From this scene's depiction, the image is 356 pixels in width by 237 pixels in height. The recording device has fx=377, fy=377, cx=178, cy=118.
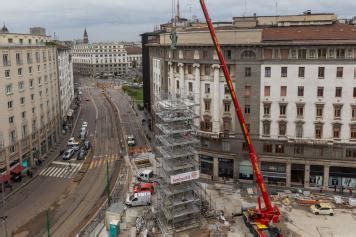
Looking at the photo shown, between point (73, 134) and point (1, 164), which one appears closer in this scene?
point (1, 164)

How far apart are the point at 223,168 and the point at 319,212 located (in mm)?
18230

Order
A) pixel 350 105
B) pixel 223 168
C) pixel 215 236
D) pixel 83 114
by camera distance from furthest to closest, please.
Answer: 1. pixel 83 114
2. pixel 223 168
3. pixel 350 105
4. pixel 215 236

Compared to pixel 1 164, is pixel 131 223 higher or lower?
lower

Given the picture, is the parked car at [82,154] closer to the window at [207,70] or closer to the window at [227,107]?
the window at [207,70]

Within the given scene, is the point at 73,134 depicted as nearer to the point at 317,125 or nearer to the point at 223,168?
the point at 223,168

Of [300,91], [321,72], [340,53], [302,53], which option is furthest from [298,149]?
[340,53]

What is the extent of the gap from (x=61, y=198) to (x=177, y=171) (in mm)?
20520

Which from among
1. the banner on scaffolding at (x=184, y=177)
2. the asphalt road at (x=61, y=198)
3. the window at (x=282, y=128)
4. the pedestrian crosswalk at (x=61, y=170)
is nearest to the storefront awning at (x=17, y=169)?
the asphalt road at (x=61, y=198)

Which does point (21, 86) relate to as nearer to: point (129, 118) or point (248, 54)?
point (248, 54)

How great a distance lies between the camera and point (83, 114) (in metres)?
132

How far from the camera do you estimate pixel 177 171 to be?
1998 inches

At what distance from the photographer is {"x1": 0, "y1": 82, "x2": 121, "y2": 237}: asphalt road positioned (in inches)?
1964

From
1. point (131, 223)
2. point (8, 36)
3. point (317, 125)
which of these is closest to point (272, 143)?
point (317, 125)

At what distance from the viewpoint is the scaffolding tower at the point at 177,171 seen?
49.4 m
